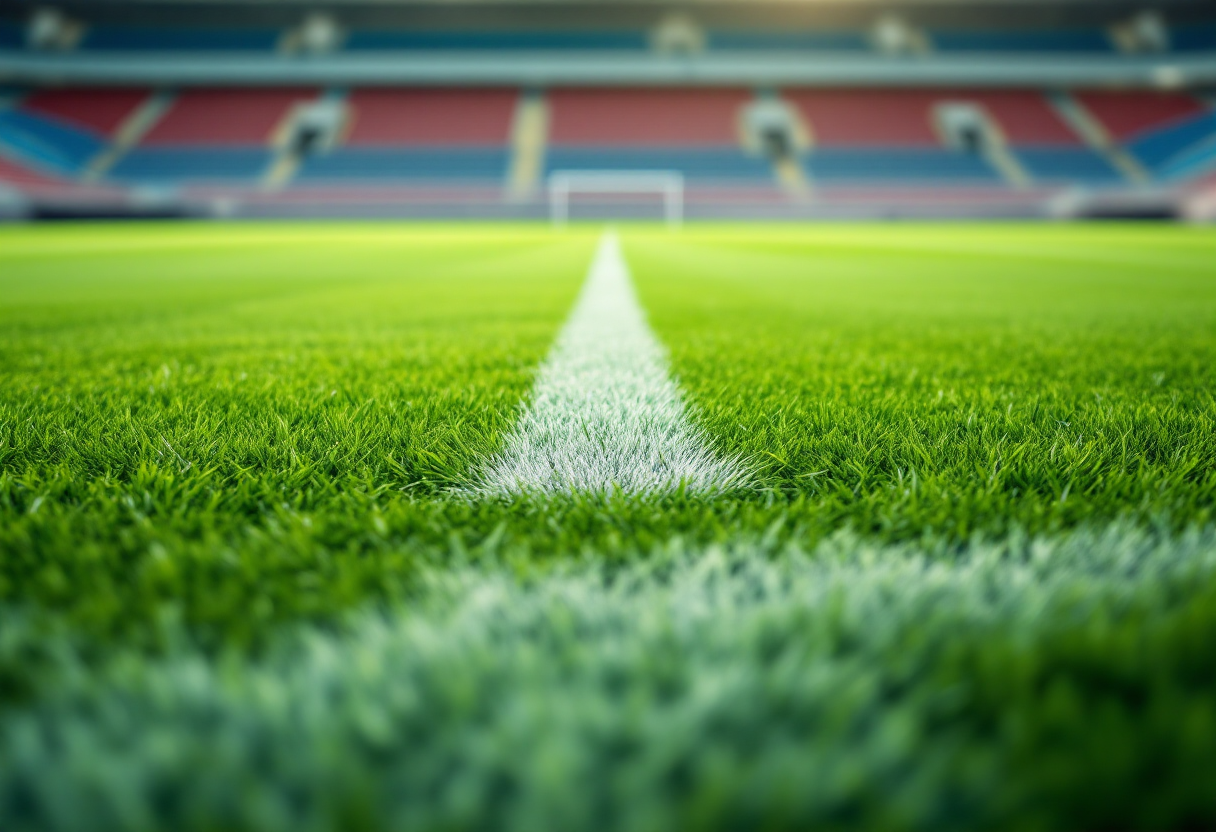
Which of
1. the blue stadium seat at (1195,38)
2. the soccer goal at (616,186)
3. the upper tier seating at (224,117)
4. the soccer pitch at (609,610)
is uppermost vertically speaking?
the blue stadium seat at (1195,38)

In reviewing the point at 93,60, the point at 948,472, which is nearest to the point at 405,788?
the point at 948,472

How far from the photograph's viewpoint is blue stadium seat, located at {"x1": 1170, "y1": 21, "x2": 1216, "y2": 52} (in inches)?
1006

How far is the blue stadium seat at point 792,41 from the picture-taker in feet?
86.4

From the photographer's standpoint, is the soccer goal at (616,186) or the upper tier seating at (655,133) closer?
the soccer goal at (616,186)

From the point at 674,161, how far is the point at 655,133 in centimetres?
167

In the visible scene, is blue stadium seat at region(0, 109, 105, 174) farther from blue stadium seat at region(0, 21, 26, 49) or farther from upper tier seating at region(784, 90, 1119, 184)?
upper tier seating at region(784, 90, 1119, 184)

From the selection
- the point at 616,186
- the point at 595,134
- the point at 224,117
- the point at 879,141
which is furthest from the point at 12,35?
the point at 879,141

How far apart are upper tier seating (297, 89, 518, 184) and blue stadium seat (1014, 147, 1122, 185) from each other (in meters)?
17.1

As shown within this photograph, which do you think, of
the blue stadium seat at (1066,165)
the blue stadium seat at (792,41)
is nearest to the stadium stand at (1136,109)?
the blue stadium seat at (1066,165)

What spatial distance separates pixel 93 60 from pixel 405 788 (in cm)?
3222

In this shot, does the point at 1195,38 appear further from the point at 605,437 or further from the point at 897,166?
the point at 605,437

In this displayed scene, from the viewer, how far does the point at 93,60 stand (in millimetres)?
25109

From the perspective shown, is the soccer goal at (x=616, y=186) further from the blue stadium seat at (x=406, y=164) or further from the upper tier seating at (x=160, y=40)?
the upper tier seating at (x=160, y=40)

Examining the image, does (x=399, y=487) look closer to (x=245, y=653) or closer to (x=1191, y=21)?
(x=245, y=653)
